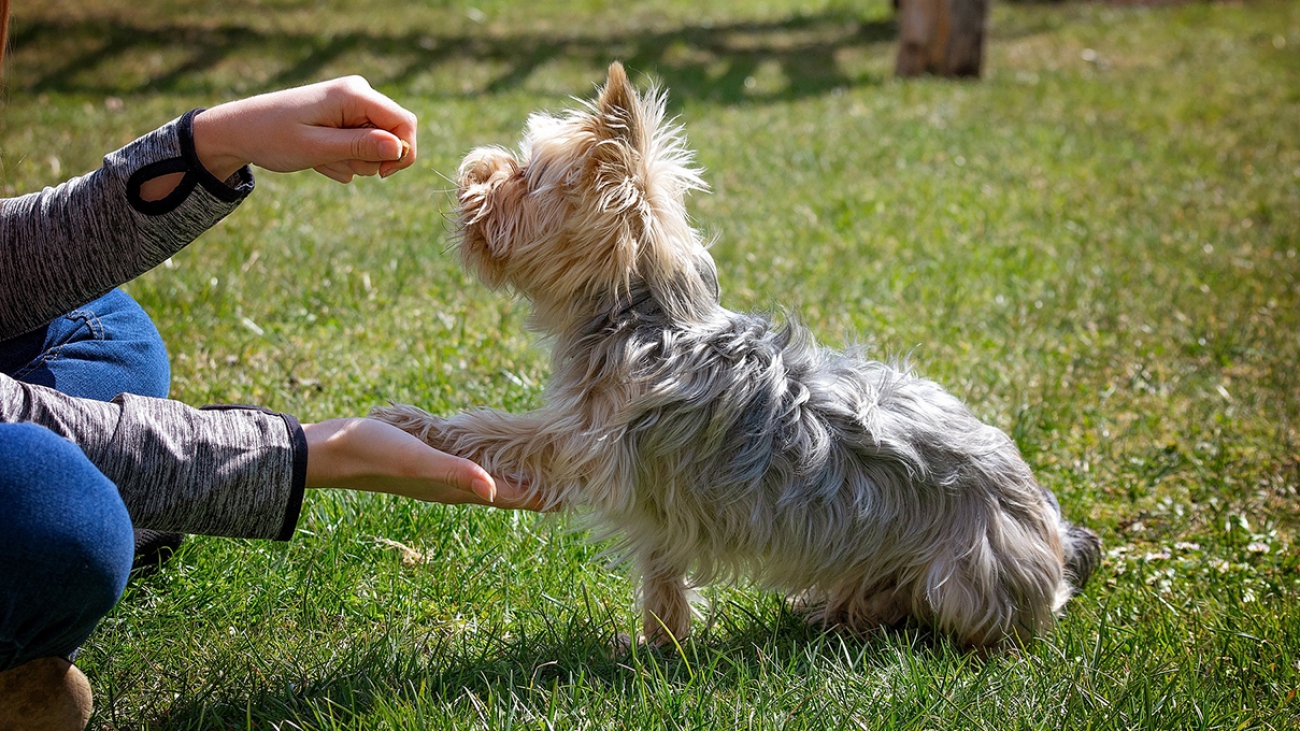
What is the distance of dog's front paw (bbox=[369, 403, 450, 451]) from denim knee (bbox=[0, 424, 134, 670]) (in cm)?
92

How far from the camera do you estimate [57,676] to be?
83.9 inches

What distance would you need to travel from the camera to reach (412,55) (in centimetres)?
1095

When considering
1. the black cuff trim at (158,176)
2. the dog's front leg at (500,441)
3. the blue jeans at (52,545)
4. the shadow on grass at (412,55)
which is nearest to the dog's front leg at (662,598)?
the dog's front leg at (500,441)

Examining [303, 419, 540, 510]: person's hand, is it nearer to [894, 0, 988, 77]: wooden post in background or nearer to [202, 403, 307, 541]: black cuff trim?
[202, 403, 307, 541]: black cuff trim

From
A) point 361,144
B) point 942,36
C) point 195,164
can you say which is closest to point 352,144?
point 361,144

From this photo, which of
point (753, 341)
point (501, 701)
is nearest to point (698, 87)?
point (753, 341)

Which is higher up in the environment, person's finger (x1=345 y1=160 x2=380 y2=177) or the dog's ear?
the dog's ear

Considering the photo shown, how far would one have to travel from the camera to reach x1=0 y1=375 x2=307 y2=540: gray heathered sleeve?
199 cm

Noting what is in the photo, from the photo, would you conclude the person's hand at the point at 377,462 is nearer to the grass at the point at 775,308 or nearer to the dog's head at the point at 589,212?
the grass at the point at 775,308

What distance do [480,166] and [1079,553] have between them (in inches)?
85.9

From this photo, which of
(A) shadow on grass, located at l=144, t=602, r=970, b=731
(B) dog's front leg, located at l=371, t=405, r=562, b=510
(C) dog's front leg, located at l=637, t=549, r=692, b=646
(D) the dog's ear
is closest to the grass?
(A) shadow on grass, located at l=144, t=602, r=970, b=731

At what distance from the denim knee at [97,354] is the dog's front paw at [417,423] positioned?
28.3 inches

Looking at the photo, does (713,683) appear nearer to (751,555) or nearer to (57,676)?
(751,555)

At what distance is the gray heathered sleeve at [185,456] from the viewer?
1992 mm
